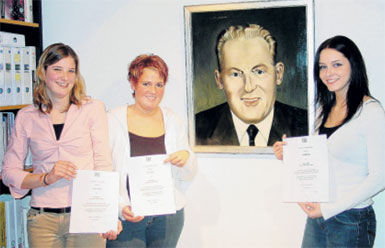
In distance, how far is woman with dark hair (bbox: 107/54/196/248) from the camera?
213cm

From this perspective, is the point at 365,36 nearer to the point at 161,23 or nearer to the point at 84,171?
the point at 161,23

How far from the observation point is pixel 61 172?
6.61 feet

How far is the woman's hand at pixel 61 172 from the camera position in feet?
6.62

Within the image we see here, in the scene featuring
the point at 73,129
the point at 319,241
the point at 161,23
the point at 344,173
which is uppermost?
the point at 161,23

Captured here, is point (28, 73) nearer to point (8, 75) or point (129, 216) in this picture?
point (8, 75)

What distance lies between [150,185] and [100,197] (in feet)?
0.84

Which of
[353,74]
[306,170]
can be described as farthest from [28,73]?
[353,74]

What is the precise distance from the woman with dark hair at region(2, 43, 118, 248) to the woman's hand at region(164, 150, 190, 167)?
325 millimetres

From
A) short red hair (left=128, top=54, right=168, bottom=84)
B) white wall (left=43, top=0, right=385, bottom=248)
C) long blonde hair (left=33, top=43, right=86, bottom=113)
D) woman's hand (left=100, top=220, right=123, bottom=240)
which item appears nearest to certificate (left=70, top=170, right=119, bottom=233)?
woman's hand (left=100, top=220, right=123, bottom=240)

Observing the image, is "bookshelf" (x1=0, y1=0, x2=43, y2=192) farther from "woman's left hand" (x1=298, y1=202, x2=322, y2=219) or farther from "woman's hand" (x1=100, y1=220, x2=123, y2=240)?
"woman's left hand" (x1=298, y1=202, x2=322, y2=219)

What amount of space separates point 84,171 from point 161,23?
3.83ft

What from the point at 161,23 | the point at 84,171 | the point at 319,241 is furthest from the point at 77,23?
the point at 319,241

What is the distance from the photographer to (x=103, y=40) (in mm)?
2889

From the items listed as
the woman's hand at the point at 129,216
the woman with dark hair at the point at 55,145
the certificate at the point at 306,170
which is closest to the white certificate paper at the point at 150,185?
the woman's hand at the point at 129,216
